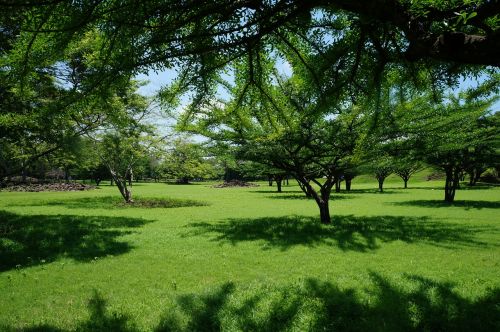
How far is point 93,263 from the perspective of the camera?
8.27 metres

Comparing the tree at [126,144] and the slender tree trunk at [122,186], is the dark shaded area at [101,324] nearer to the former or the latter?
the tree at [126,144]

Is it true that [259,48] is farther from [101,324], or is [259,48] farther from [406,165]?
[406,165]

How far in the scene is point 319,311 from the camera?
Answer: 200 inches

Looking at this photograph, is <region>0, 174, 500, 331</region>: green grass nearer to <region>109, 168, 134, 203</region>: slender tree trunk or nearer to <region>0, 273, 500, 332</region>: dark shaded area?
<region>0, 273, 500, 332</region>: dark shaded area

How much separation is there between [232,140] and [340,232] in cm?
509

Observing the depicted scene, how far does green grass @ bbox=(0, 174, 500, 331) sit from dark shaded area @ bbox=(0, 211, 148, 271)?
0.17ft

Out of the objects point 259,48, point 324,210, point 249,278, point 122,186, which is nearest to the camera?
point 259,48

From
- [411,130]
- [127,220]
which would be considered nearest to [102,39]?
[411,130]

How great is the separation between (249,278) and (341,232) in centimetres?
613

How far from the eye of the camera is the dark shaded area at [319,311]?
470cm

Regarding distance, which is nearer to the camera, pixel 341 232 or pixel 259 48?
pixel 259 48

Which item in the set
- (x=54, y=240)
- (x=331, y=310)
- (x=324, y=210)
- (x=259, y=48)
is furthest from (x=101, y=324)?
(x=324, y=210)

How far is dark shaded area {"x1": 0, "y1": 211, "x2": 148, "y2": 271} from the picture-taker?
352 inches

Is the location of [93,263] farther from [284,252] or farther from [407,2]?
[407,2]
